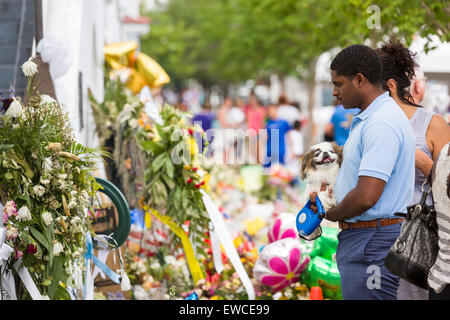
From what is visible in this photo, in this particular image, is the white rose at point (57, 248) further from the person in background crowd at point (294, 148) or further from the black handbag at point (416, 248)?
the person in background crowd at point (294, 148)

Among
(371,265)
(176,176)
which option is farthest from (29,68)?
(176,176)

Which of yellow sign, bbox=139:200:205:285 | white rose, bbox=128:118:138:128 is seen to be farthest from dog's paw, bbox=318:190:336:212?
white rose, bbox=128:118:138:128

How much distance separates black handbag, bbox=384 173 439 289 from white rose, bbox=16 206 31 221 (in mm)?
1831

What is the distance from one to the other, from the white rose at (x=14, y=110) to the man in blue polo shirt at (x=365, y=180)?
1665 millimetres

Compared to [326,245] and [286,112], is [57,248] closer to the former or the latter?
A: [326,245]

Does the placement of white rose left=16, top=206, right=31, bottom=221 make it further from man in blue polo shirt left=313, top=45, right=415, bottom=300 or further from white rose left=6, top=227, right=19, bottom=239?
man in blue polo shirt left=313, top=45, right=415, bottom=300

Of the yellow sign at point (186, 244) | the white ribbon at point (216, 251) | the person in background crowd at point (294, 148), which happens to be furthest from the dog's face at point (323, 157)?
the person in background crowd at point (294, 148)

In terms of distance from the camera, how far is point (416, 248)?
3.05 meters

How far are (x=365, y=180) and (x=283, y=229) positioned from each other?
3.15 metres

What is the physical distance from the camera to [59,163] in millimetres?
3680

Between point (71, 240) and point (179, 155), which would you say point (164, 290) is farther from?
point (71, 240)

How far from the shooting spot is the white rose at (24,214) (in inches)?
136

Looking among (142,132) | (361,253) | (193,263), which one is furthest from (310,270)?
(361,253)

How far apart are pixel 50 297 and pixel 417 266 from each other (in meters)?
1.99
